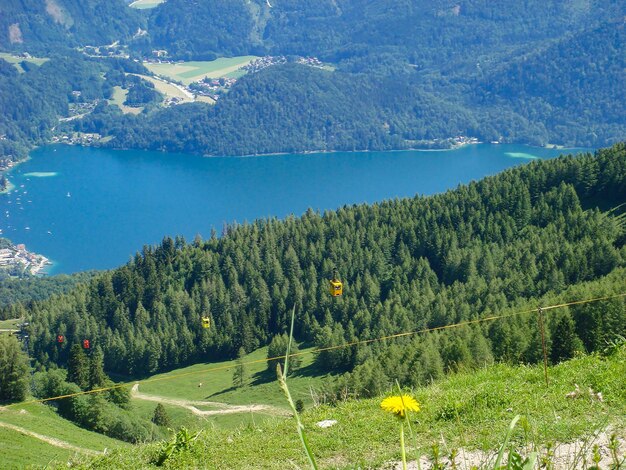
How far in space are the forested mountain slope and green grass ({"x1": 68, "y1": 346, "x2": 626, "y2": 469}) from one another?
44.6m

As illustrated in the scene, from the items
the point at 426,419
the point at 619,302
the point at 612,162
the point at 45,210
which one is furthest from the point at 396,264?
the point at 45,210

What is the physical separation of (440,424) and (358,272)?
6982cm

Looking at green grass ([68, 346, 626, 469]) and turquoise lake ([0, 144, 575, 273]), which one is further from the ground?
turquoise lake ([0, 144, 575, 273])

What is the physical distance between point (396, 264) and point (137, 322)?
2679 cm

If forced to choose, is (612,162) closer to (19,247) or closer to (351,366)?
(351,366)

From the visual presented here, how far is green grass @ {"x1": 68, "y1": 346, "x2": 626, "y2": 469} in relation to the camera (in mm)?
7953

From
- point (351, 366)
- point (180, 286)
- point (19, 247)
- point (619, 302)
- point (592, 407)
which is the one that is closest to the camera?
point (592, 407)

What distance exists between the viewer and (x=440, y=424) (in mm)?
8648

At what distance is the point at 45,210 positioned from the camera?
6220 inches

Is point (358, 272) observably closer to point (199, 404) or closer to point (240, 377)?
point (240, 377)

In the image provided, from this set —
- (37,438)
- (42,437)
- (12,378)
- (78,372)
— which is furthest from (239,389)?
(37,438)

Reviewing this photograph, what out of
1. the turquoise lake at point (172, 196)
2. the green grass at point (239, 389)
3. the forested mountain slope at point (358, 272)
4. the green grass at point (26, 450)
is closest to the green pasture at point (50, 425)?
the green grass at point (26, 450)

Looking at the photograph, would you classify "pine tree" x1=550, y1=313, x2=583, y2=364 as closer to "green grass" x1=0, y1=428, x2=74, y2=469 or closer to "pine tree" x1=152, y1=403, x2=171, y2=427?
"green grass" x1=0, y1=428, x2=74, y2=469

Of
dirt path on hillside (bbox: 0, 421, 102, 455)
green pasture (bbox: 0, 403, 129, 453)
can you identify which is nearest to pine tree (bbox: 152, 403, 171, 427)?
green pasture (bbox: 0, 403, 129, 453)
